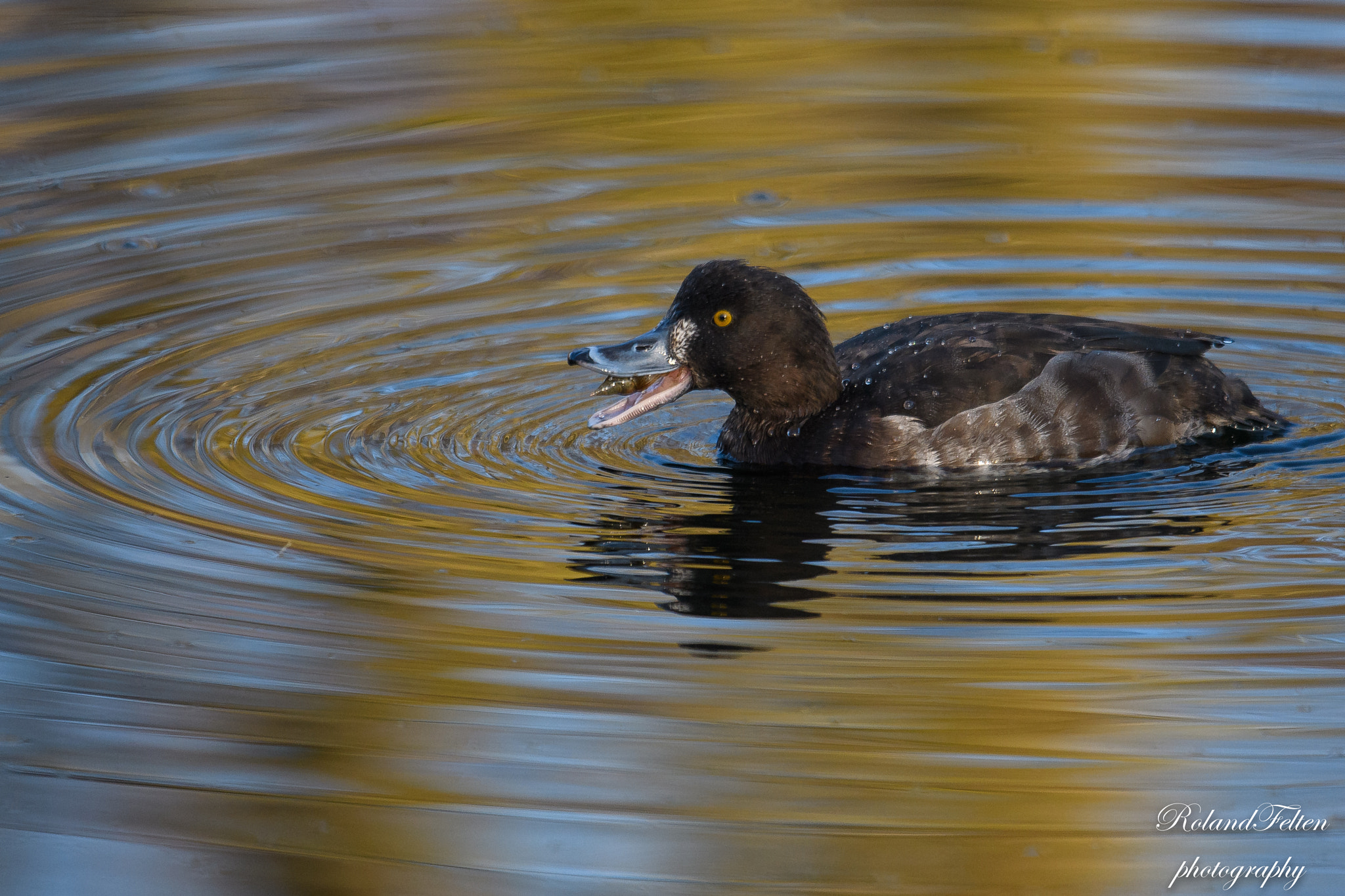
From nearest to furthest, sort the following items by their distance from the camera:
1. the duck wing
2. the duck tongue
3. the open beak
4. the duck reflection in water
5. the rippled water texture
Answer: the rippled water texture, the duck reflection in water, the duck wing, the open beak, the duck tongue

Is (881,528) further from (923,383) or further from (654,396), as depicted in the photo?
(654,396)

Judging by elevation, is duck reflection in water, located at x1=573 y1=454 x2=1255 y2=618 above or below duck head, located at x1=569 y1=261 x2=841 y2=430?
below

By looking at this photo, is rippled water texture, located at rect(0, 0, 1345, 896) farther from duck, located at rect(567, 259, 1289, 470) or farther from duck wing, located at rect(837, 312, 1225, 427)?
duck wing, located at rect(837, 312, 1225, 427)

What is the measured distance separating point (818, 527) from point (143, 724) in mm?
2684

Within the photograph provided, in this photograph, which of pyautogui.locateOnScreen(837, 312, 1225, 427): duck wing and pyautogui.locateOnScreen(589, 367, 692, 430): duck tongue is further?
pyautogui.locateOnScreen(589, 367, 692, 430): duck tongue

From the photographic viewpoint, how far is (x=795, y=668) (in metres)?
5.84

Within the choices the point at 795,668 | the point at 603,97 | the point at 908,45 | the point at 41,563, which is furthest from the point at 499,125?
the point at 795,668

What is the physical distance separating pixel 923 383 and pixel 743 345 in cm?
79

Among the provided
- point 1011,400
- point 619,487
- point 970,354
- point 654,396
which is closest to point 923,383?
point 970,354

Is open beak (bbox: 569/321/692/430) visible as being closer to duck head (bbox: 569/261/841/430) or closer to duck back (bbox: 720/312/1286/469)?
duck head (bbox: 569/261/841/430)

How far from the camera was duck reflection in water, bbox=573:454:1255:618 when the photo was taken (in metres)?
6.61

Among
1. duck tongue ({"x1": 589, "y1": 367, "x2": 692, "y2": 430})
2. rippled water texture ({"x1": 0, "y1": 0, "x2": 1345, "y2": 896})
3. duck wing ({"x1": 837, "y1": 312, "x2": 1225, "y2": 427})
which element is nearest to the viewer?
rippled water texture ({"x1": 0, "y1": 0, "x2": 1345, "y2": 896})

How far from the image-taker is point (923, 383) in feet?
26.1

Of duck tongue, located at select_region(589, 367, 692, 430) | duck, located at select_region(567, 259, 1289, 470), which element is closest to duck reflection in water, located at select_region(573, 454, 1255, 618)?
duck, located at select_region(567, 259, 1289, 470)
